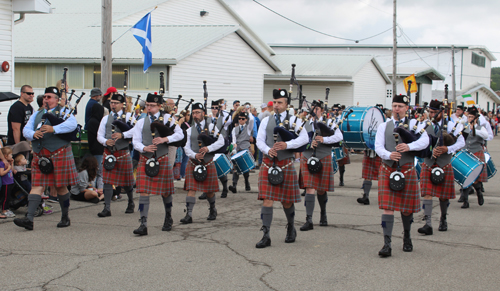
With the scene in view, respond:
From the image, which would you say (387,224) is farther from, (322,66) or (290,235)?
(322,66)

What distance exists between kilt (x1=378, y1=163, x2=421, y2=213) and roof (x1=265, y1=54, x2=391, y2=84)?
2028cm

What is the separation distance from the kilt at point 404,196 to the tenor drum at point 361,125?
3799 mm

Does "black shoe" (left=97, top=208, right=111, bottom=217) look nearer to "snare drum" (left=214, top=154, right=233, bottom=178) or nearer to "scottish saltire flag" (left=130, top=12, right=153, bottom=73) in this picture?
"snare drum" (left=214, top=154, right=233, bottom=178)

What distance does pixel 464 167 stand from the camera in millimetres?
7762

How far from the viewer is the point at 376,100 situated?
3225 cm

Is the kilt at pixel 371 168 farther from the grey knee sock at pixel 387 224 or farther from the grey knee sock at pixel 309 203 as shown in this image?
the grey knee sock at pixel 387 224

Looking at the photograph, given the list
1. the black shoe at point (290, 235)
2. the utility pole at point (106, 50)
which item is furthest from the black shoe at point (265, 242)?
the utility pole at point (106, 50)

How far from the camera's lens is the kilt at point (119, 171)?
306 inches

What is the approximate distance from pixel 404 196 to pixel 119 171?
168 inches

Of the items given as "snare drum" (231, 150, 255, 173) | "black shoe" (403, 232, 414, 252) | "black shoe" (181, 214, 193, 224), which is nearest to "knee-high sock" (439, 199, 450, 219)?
"black shoe" (403, 232, 414, 252)

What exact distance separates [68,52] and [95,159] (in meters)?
11.2

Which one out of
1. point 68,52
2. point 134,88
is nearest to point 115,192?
point 134,88

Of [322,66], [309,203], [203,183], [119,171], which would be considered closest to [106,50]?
[119,171]

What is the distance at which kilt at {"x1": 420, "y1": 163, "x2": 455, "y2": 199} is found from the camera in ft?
22.8
